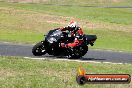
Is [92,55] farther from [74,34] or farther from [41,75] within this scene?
[41,75]

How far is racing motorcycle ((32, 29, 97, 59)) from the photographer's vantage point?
21.6 metres

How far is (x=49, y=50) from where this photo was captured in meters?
21.6

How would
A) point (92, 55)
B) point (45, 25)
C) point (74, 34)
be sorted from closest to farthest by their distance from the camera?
1. point (74, 34)
2. point (92, 55)
3. point (45, 25)

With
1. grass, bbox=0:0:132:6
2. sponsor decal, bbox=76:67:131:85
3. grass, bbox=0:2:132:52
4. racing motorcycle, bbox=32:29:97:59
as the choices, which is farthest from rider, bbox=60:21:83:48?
grass, bbox=0:0:132:6

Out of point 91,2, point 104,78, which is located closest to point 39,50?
point 104,78

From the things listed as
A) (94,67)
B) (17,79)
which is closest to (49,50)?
(94,67)

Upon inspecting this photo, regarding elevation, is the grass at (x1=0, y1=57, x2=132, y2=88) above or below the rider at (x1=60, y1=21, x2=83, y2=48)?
above

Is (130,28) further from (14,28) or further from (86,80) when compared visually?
(86,80)

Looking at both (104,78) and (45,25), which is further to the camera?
(45,25)

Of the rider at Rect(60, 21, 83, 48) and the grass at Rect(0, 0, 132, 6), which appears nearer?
the rider at Rect(60, 21, 83, 48)

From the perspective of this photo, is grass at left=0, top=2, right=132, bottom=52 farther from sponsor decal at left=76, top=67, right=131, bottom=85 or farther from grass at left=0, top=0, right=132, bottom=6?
grass at left=0, top=0, right=132, bottom=6

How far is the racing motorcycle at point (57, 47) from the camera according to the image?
70.7 ft

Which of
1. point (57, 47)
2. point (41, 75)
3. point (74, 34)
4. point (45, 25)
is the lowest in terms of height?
point (45, 25)

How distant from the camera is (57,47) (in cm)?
2173
